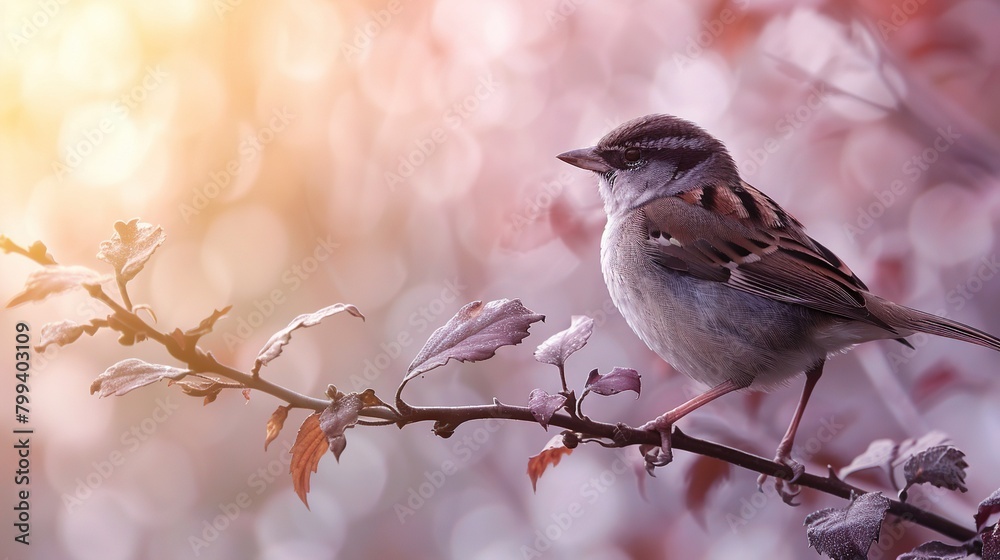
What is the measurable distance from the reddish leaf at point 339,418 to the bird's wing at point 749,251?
30.2 inches

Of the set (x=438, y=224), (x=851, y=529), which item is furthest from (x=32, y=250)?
(x=438, y=224)

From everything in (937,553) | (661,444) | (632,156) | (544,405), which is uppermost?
(632,156)

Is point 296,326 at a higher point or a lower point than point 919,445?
higher

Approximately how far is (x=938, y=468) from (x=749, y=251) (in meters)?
0.50

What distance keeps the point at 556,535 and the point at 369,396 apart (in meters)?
1.16

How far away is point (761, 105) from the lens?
1879mm

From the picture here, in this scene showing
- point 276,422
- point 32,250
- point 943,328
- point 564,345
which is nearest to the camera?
point 32,250

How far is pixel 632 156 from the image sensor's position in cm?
148

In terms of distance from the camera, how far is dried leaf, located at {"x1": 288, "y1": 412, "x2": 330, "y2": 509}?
775mm

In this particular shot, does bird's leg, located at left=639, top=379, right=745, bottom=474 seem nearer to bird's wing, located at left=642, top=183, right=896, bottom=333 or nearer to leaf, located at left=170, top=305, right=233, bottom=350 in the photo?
bird's wing, located at left=642, top=183, right=896, bottom=333

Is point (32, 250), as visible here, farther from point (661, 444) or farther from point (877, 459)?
point (877, 459)

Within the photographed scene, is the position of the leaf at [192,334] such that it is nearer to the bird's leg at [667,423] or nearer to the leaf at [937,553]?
the bird's leg at [667,423]

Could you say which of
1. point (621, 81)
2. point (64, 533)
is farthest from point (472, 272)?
point (64, 533)

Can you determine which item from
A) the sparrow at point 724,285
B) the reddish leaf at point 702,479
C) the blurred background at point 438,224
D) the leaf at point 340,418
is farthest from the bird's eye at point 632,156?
the leaf at point 340,418
